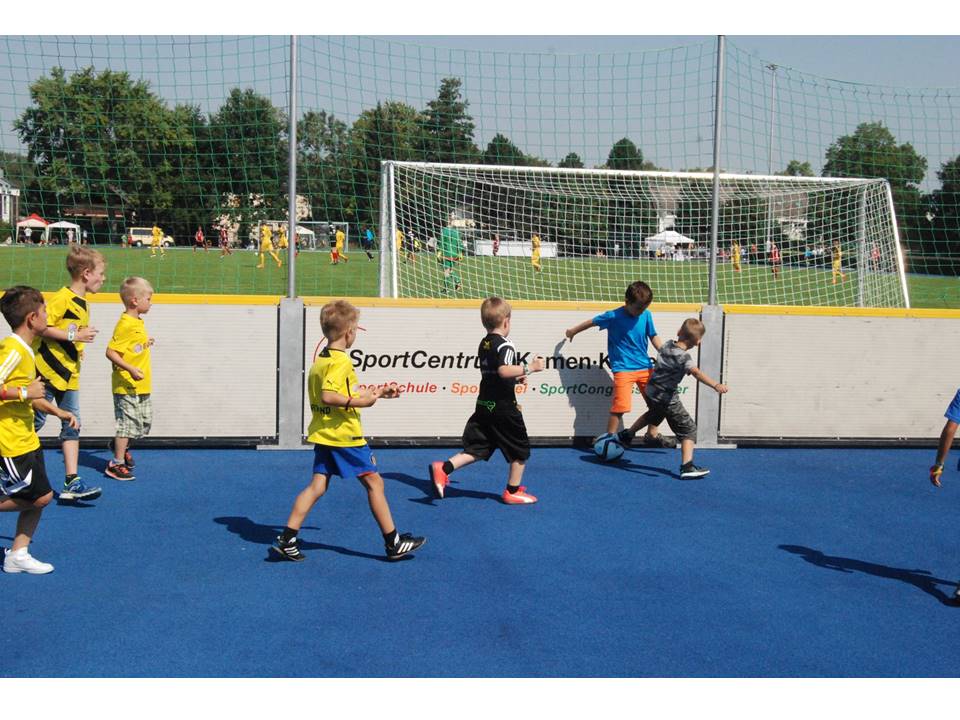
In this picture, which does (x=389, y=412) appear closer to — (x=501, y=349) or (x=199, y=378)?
(x=199, y=378)

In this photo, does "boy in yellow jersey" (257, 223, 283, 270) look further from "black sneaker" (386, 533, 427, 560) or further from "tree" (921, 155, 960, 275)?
"tree" (921, 155, 960, 275)

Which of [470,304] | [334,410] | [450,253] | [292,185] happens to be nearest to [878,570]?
[334,410]

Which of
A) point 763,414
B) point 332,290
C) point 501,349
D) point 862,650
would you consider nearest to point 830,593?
point 862,650

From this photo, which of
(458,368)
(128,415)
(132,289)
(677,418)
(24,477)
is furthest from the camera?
(458,368)

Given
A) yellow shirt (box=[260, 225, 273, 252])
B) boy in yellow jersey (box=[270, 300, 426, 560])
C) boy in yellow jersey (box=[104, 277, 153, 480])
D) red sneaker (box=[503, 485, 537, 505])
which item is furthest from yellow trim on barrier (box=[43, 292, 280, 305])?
boy in yellow jersey (box=[270, 300, 426, 560])

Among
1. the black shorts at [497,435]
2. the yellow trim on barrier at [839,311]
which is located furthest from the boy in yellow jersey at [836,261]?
the black shorts at [497,435]

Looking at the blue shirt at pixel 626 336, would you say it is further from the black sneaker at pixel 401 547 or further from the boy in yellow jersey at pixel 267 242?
the black sneaker at pixel 401 547

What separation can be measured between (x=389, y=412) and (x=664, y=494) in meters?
3.08

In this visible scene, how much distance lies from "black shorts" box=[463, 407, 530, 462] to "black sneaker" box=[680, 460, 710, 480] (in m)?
1.82

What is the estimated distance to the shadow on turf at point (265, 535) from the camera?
6.31 m

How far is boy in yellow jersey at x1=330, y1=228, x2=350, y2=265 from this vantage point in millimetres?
11727

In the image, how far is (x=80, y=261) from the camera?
296 inches

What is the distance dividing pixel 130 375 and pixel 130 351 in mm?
209

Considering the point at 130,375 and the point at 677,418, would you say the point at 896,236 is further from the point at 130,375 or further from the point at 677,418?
the point at 130,375
